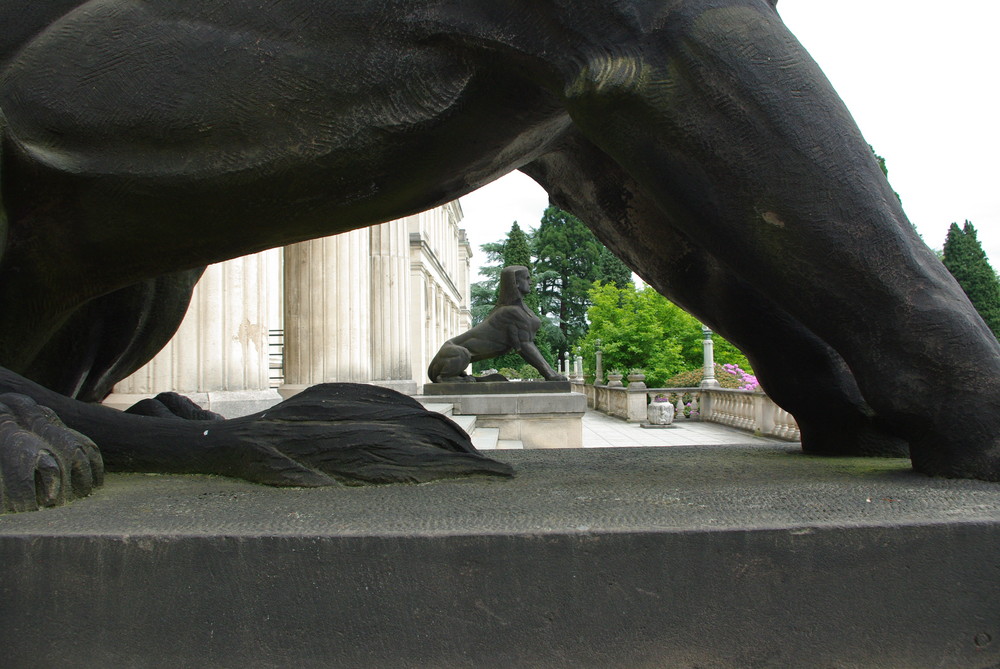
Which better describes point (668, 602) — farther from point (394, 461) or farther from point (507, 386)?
point (507, 386)

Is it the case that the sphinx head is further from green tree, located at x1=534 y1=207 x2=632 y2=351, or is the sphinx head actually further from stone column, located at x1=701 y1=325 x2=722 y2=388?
green tree, located at x1=534 y1=207 x2=632 y2=351

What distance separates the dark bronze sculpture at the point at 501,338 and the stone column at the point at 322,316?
5.25 ft

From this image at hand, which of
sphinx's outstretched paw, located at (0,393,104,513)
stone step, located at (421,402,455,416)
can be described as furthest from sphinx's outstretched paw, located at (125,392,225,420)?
stone step, located at (421,402,455,416)

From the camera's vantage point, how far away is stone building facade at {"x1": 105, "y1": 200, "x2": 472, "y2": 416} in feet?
20.2

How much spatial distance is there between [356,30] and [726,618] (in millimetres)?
1280

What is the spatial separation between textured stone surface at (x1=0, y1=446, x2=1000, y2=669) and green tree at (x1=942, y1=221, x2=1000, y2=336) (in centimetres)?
4257

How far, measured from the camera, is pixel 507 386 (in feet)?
40.8

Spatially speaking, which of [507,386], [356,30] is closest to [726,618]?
[356,30]

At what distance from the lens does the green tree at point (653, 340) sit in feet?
106

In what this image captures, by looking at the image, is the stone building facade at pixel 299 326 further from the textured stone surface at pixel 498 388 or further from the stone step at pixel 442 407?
the stone step at pixel 442 407

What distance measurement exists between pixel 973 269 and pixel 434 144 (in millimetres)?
45737

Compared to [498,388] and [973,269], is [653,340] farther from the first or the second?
[498,388]

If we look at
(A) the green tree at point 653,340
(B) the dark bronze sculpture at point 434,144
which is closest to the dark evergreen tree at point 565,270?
(A) the green tree at point 653,340

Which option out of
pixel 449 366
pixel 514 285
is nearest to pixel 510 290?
pixel 514 285
